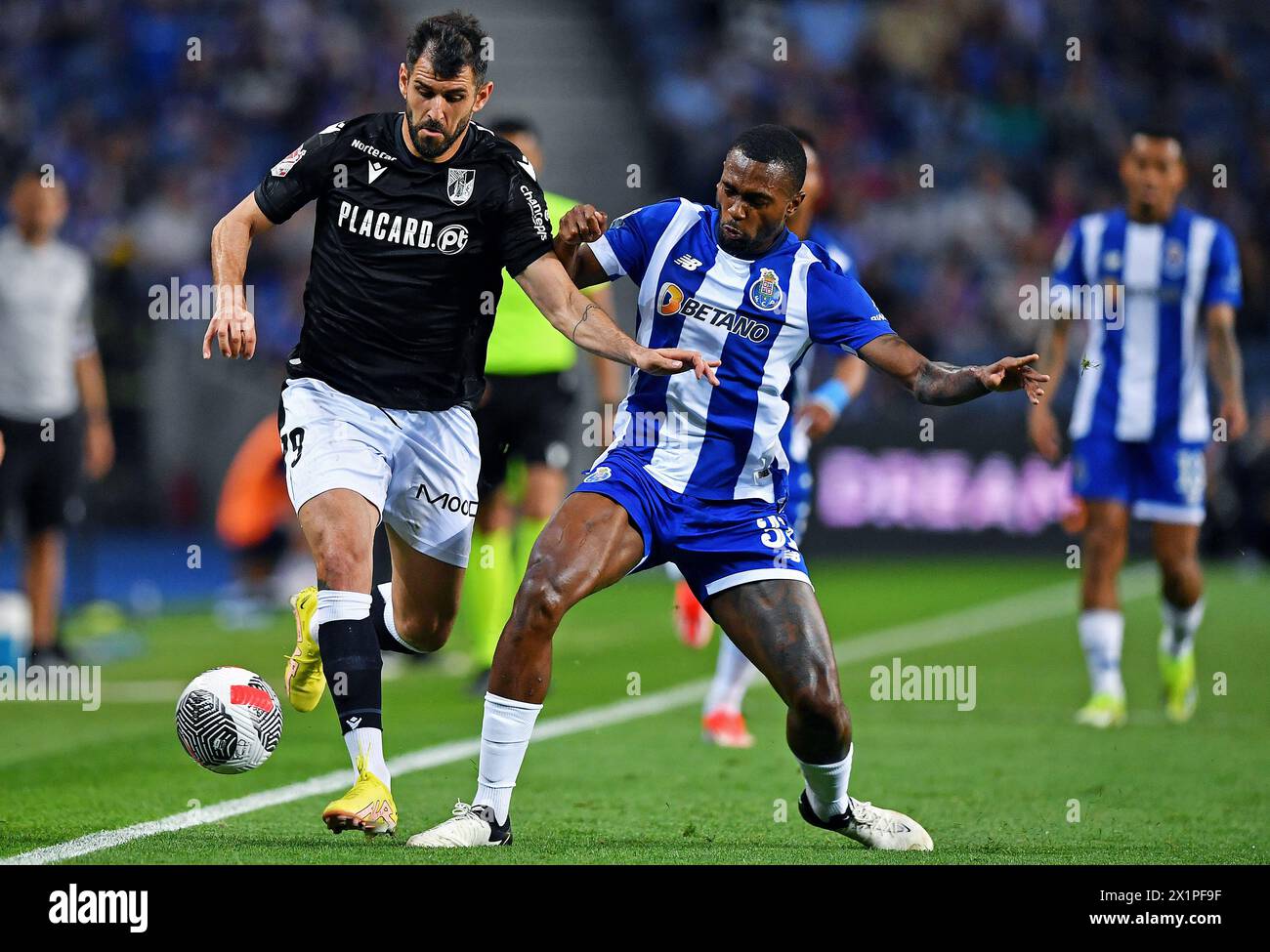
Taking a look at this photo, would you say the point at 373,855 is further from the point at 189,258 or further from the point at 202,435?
the point at 189,258

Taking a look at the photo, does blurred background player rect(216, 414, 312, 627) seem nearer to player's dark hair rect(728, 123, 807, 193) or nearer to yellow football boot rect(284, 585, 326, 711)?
yellow football boot rect(284, 585, 326, 711)

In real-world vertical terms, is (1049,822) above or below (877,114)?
below

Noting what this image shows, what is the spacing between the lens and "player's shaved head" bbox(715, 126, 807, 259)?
591 cm

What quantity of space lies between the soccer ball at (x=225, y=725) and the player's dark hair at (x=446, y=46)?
214 centimetres

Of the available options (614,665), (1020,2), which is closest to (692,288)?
(614,665)

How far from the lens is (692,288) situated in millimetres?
6105

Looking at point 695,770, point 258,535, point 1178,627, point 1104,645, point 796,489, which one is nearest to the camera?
point 695,770

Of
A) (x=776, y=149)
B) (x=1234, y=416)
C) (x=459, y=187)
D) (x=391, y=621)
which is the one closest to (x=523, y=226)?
Answer: (x=459, y=187)

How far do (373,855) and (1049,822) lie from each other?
2.49 m

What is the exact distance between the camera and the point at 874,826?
6008 millimetres

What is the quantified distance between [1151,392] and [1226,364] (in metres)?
0.40

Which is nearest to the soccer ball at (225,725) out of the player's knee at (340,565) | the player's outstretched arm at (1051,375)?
the player's knee at (340,565)

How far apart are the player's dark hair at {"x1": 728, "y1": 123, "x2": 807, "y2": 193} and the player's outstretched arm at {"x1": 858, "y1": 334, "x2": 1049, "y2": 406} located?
23.4 inches

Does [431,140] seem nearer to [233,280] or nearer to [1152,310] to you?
[233,280]
